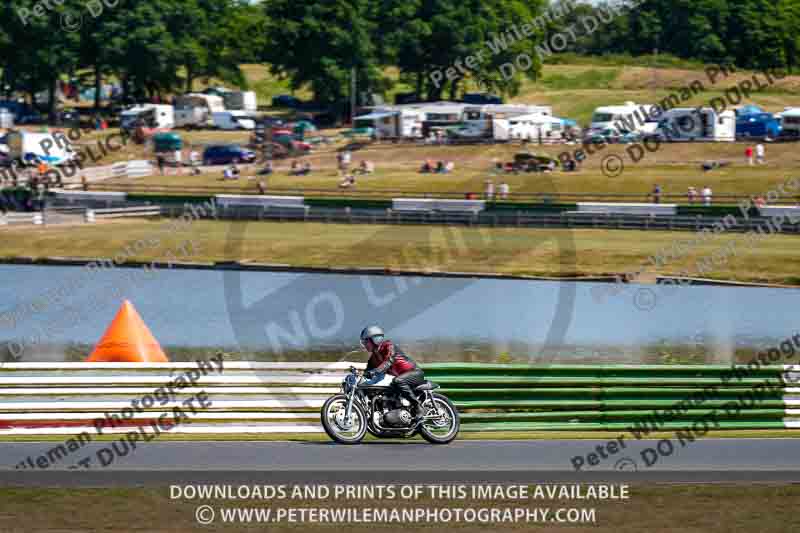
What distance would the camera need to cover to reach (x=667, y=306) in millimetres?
34438

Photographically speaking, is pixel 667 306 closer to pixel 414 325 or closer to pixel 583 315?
pixel 583 315

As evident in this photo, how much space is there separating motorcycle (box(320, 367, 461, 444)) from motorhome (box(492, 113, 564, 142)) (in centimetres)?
5598

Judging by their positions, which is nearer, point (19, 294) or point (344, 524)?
point (344, 524)

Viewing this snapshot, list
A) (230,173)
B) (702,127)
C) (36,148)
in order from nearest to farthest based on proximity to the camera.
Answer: (230,173) < (702,127) < (36,148)

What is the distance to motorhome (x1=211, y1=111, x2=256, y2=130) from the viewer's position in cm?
8431

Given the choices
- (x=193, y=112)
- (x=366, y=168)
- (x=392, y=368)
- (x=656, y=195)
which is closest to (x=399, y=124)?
(x=366, y=168)

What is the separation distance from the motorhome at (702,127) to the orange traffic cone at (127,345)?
48884mm

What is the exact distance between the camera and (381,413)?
14312 millimetres

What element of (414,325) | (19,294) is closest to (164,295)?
(19,294)

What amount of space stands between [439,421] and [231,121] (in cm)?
7217

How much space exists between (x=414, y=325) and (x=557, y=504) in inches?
752

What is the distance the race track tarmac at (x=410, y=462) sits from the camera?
12.4 meters

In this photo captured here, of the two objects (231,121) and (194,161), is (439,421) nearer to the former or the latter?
(194,161)

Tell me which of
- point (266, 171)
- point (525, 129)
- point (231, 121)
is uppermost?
point (525, 129)
